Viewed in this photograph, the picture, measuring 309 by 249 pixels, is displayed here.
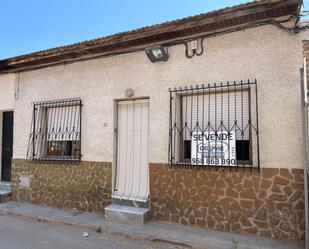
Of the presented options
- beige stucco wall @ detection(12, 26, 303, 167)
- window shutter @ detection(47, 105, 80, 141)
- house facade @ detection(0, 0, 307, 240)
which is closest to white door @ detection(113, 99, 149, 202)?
house facade @ detection(0, 0, 307, 240)

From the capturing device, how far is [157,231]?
19.1 feet

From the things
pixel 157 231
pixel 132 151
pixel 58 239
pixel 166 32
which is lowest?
pixel 58 239

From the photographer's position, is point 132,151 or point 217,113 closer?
point 217,113

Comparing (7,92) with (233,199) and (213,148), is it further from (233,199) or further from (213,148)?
(233,199)

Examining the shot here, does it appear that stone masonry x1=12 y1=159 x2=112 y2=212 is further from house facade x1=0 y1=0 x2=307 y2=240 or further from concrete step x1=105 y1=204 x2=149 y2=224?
concrete step x1=105 y1=204 x2=149 y2=224

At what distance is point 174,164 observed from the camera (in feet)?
→ 20.8

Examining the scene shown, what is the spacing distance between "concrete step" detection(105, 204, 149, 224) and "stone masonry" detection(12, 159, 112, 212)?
426 mm

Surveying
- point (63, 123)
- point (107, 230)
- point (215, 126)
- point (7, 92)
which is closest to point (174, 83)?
point (215, 126)

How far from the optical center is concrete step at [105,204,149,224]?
6365 millimetres

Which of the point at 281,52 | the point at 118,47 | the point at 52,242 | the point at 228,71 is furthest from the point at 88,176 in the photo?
the point at 281,52

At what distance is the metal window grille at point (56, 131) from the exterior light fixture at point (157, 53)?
2.38m

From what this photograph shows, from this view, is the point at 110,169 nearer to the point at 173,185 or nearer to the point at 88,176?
the point at 88,176

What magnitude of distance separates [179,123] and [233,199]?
198 centimetres

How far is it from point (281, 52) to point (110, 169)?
460cm
